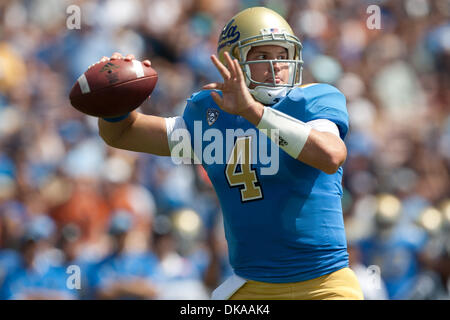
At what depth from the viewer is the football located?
2432mm

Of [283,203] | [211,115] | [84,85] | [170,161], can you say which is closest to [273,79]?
[211,115]

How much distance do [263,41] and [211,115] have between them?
357 mm

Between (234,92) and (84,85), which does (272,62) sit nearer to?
(234,92)

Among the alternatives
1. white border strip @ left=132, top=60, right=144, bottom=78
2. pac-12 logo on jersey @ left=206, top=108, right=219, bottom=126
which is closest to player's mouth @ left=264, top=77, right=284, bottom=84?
pac-12 logo on jersey @ left=206, top=108, right=219, bottom=126

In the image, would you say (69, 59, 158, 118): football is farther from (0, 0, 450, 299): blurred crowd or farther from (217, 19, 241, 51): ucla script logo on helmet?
(0, 0, 450, 299): blurred crowd

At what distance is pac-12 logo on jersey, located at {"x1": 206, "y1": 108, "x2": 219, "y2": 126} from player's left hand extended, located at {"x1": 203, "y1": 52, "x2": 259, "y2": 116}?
0.38m

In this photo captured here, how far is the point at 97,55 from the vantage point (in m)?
5.96

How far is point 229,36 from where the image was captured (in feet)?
8.93

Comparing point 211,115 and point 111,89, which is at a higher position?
point 111,89

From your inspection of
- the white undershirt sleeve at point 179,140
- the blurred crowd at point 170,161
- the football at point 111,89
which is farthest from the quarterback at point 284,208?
the blurred crowd at point 170,161

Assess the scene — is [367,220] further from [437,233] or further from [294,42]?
[294,42]

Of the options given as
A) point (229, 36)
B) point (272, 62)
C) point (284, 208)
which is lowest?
point (284, 208)
